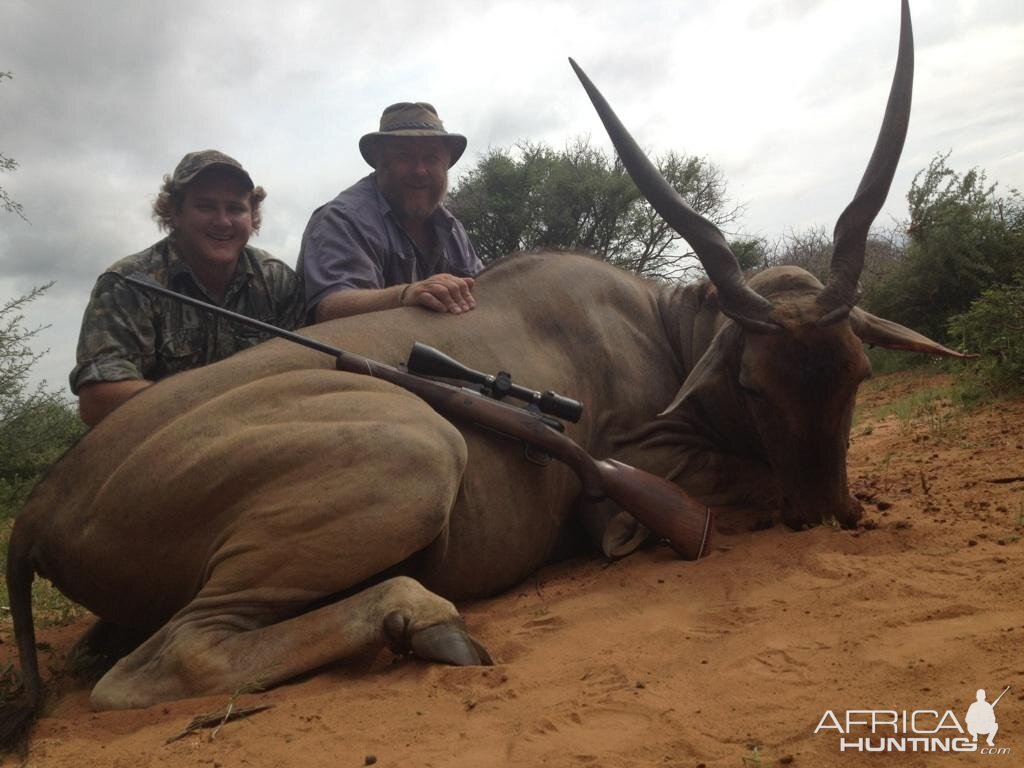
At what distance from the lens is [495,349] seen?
411 cm

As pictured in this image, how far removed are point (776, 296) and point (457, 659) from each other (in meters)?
2.25

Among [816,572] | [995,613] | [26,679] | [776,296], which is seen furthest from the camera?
[776,296]

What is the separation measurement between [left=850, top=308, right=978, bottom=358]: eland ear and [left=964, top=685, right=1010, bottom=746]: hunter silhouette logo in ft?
7.46

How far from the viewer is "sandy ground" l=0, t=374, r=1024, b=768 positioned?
6.61 ft

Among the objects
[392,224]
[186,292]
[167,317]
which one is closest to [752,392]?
[392,224]

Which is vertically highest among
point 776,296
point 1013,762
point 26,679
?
point 776,296

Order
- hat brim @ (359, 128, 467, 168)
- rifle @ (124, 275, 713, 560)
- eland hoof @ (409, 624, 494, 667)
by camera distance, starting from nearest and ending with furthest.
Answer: eland hoof @ (409, 624, 494, 667) < rifle @ (124, 275, 713, 560) < hat brim @ (359, 128, 467, 168)

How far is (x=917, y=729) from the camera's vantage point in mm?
1887

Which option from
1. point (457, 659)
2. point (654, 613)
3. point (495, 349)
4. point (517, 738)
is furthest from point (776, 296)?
point (517, 738)

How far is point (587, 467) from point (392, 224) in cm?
283

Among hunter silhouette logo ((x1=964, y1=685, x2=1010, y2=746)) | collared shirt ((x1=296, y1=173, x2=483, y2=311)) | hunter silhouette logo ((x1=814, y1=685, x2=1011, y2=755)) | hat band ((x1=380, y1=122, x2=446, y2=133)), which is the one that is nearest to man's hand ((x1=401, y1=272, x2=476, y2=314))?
collared shirt ((x1=296, y1=173, x2=483, y2=311))

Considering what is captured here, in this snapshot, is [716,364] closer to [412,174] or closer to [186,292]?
[412,174]

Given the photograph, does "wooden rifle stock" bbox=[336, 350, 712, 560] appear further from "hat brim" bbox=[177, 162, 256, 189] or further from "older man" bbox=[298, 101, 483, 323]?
"hat brim" bbox=[177, 162, 256, 189]

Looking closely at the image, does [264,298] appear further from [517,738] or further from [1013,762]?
[1013,762]
